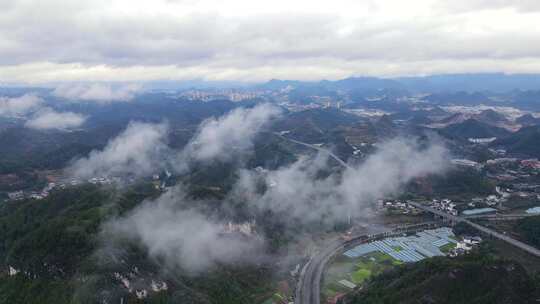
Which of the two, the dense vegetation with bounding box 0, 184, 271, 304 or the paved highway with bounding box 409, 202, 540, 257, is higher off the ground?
the dense vegetation with bounding box 0, 184, 271, 304

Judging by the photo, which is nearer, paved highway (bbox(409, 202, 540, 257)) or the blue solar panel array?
paved highway (bbox(409, 202, 540, 257))

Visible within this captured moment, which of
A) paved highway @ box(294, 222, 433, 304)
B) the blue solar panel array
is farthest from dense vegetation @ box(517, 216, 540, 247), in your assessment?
paved highway @ box(294, 222, 433, 304)

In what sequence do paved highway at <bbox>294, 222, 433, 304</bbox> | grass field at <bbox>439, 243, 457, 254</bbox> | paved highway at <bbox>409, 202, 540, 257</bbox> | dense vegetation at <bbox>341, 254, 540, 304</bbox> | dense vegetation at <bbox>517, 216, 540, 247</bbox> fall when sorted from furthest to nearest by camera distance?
dense vegetation at <bbox>517, 216, 540, 247</bbox> → grass field at <bbox>439, 243, 457, 254</bbox> → paved highway at <bbox>409, 202, 540, 257</bbox> → paved highway at <bbox>294, 222, 433, 304</bbox> → dense vegetation at <bbox>341, 254, 540, 304</bbox>

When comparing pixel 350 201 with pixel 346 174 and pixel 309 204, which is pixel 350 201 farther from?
pixel 346 174

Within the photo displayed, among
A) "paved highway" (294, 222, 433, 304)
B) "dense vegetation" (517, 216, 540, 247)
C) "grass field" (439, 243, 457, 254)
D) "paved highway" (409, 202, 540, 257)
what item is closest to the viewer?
"paved highway" (294, 222, 433, 304)

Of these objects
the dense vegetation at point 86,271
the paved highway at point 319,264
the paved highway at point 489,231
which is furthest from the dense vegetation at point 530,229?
the dense vegetation at point 86,271

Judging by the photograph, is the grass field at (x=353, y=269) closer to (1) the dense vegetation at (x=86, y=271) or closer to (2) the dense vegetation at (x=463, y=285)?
(2) the dense vegetation at (x=463, y=285)

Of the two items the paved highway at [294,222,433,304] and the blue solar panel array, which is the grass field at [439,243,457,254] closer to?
the blue solar panel array

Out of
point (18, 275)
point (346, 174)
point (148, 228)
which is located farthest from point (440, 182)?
point (18, 275)
